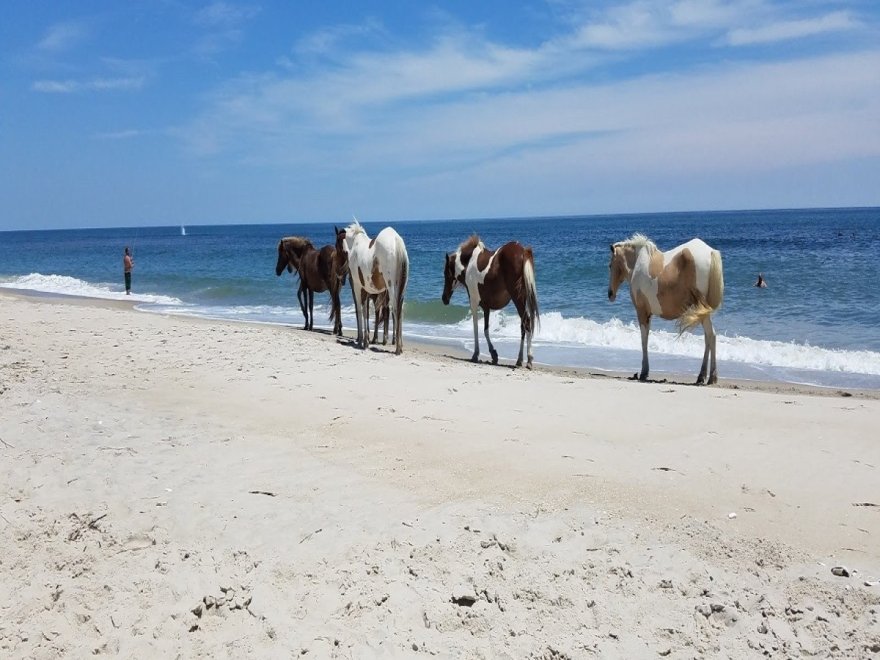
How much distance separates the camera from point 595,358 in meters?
13.6

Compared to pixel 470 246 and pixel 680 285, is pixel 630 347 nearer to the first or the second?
pixel 470 246

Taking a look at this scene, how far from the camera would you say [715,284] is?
10430mm

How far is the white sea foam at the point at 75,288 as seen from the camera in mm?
26406

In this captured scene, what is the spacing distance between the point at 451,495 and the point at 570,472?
0.87 metres

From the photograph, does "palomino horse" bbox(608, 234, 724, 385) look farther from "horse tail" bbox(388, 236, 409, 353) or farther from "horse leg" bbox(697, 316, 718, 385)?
"horse tail" bbox(388, 236, 409, 353)

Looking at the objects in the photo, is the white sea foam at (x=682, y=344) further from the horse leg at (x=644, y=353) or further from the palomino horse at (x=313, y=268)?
the palomino horse at (x=313, y=268)

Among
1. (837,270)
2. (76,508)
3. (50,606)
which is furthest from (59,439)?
(837,270)

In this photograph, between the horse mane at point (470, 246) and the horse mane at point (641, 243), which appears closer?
the horse mane at point (641, 243)

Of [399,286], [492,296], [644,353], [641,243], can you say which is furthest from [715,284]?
[399,286]

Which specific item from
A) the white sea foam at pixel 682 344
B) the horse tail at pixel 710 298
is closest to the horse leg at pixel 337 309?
the white sea foam at pixel 682 344

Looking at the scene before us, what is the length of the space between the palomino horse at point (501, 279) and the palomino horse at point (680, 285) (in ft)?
5.10

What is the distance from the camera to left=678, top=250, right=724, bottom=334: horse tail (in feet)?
34.2

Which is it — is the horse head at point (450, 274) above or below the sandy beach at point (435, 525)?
above

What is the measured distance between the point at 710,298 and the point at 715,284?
20 cm
